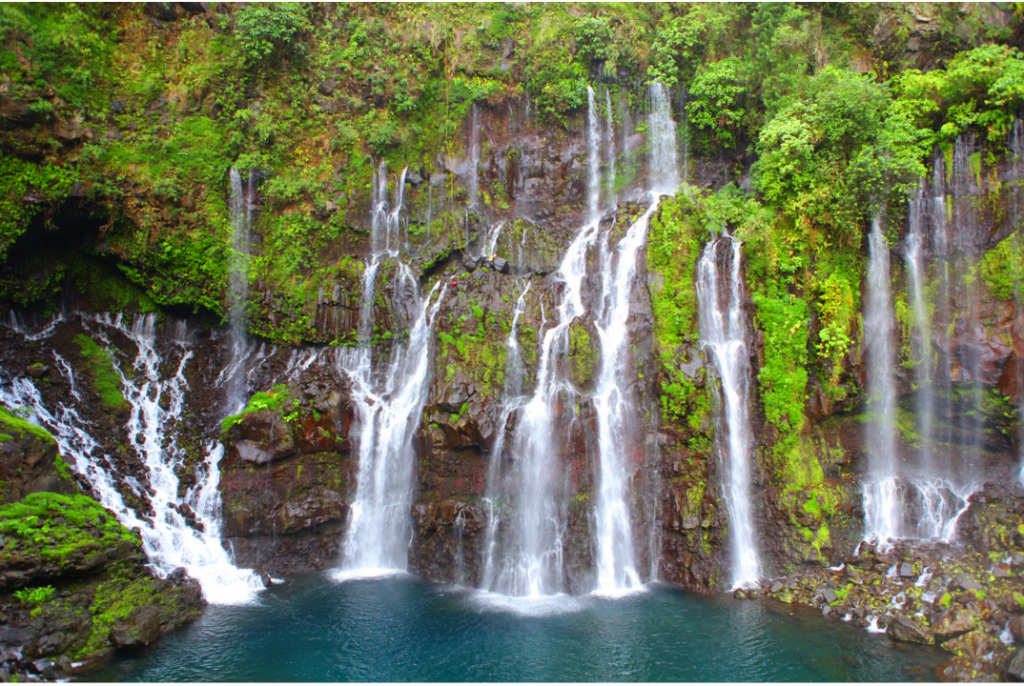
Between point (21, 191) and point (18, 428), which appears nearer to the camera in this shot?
point (18, 428)

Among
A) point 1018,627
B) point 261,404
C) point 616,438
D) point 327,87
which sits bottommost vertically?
point 1018,627

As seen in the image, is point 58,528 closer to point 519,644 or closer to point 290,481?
point 290,481

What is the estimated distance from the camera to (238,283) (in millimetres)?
19766

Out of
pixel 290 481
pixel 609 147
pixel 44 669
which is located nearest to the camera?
pixel 44 669

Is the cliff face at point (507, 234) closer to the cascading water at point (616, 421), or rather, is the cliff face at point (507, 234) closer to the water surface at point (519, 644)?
the cascading water at point (616, 421)

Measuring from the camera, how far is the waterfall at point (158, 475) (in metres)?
14.9

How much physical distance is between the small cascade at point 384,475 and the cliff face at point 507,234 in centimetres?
41

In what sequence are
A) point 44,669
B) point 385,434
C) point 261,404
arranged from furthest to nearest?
1. point 385,434
2. point 261,404
3. point 44,669

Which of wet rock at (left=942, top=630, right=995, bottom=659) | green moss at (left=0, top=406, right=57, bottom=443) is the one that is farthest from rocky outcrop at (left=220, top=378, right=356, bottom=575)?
wet rock at (left=942, top=630, right=995, bottom=659)

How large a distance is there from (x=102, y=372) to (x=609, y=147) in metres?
18.8

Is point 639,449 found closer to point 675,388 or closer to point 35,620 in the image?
point 675,388

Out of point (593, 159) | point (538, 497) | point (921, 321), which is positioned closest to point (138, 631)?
point (538, 497)

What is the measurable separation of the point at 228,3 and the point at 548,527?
2191cm

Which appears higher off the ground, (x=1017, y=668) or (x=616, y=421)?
(x=616, y=421)
